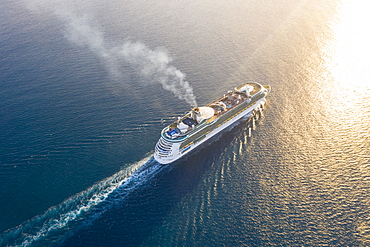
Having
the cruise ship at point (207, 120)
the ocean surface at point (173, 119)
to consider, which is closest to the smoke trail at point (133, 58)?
the ocean surface at point (173, 119)

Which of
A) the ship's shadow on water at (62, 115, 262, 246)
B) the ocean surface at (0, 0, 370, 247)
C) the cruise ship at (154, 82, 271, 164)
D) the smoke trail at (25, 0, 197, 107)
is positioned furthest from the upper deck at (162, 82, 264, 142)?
the smoke trail at (25, 0, 197, 107)

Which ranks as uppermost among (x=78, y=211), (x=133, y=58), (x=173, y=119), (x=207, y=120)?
(x=133, y=58)

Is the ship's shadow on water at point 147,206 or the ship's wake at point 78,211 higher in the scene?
the ship's wake at point 78,211

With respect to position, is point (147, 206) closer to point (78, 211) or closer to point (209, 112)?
point (78, 211)

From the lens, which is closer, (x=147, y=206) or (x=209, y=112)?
(x=147, y=206)

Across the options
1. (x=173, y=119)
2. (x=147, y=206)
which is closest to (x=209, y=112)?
(x=173, y=119)

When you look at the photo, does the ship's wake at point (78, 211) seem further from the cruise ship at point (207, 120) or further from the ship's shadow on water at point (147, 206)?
the cruise ship at point (207, 120)

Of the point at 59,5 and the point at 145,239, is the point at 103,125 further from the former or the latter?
the point at 59,5
